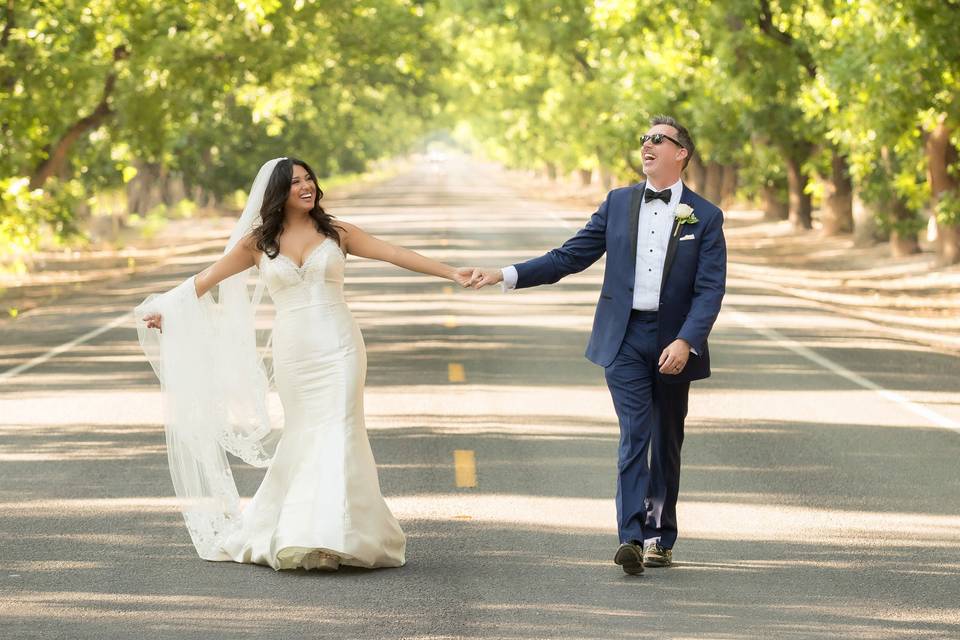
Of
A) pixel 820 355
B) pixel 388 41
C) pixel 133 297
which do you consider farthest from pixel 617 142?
pixel 820 355

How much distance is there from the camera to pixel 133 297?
25.8 meters

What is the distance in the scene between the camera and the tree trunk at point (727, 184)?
53856mm

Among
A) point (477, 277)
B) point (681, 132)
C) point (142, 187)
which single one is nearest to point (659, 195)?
point (681, 132)

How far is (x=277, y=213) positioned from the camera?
858 centimetres

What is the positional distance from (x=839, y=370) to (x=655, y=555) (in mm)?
8629

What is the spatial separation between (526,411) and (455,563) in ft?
17.6

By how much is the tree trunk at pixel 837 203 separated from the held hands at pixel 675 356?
31468 mm

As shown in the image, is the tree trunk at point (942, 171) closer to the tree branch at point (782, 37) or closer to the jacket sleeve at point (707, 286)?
the tree branch at point (782, 37)

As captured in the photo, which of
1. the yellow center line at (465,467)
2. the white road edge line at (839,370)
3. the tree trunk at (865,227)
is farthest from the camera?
the tree trunk at (865,227)

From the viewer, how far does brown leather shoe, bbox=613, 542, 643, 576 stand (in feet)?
26.5

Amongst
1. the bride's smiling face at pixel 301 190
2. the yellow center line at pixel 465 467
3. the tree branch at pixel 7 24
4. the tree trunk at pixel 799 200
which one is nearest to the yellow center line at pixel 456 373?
the yellow center line at pixel 465 467

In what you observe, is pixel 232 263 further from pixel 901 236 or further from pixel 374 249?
pixel 901 236

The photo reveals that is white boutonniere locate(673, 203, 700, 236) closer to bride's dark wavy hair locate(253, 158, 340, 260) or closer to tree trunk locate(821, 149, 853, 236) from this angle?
bride's dark wavy hair locate(253, 158, 340, 260)

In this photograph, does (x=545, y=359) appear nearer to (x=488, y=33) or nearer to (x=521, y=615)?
(x=521, y=615)
